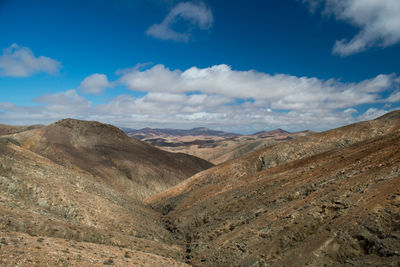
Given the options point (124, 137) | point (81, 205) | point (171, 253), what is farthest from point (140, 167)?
point (171, 253)

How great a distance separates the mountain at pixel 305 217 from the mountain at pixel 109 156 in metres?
31.8

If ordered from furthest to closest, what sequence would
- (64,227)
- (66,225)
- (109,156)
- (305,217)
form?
(109,156)
(66,225)
(305,217)
(64,227)

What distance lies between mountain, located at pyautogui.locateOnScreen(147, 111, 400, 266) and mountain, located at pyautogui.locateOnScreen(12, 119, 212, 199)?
31833mm

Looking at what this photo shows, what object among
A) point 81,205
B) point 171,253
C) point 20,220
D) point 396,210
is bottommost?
point 171,253

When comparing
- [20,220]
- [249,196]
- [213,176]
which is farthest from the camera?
[213,176]

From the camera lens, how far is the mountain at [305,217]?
41.8ft

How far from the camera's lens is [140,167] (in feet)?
229

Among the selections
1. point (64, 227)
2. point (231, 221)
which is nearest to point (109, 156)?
point (231, 221)

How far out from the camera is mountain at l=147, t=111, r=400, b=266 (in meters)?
12.7

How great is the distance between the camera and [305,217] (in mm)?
16516

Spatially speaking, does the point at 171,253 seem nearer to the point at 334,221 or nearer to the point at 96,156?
the point at 334,221

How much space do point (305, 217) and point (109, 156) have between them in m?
64.6

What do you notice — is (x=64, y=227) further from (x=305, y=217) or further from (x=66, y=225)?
(x=305, y=217)

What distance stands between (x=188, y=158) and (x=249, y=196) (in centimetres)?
7269
